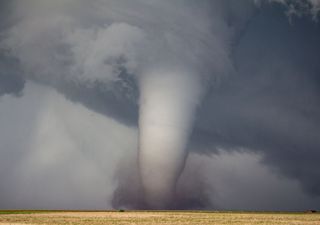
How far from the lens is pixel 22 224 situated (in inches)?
2400

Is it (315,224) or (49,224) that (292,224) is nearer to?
(315,224)

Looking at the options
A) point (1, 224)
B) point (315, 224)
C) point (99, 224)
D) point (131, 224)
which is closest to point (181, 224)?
point (131, 224)

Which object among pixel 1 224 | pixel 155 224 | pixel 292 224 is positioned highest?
pixel 292 224

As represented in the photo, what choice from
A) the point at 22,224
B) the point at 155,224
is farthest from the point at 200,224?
the point at 22,224

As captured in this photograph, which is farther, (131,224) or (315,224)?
(315,224)

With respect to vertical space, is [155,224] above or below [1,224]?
above

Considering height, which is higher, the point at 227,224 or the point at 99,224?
the point at 227,224

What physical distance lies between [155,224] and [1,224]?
22.8 metres

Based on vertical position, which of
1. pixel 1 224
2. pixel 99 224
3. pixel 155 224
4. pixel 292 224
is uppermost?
pixel 292 224

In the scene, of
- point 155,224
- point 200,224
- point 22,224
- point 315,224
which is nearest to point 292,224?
point 315,224

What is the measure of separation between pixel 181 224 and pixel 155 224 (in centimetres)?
386

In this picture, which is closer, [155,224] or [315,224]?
[155,224]

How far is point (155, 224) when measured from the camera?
5969cm

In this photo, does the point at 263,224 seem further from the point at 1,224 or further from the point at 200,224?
the point at 1,224
